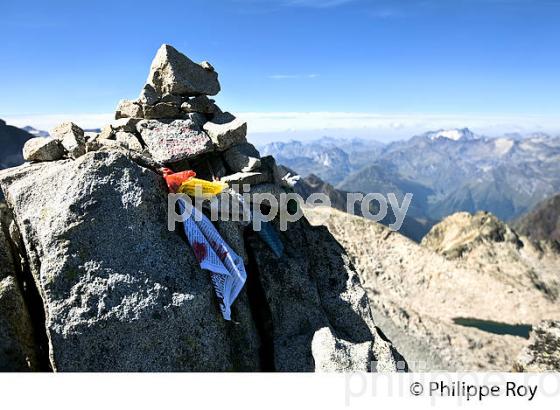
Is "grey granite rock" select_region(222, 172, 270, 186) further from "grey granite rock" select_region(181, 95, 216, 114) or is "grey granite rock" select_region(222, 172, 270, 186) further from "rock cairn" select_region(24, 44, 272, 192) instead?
"grey granite rock" select_region(181, 95, 216, 114)

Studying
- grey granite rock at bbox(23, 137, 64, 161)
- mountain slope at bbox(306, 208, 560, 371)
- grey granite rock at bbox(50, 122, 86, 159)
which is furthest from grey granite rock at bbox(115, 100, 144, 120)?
mountain slope at bbox(306, 208, 560, 371)

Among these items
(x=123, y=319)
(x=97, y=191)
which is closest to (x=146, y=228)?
(x=97, y=191)

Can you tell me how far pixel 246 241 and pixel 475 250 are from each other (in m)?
84.5

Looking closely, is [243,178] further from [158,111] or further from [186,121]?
[158,111]

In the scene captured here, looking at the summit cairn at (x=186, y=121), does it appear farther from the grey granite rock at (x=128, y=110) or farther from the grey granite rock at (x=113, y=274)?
the grey granite rock at (x=113, y=274)

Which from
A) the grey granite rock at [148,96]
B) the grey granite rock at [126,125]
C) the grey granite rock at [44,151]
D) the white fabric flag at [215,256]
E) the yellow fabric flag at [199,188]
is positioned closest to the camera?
the white fabric flag at [215,256]

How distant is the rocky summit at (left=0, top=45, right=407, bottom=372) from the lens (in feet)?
31.7

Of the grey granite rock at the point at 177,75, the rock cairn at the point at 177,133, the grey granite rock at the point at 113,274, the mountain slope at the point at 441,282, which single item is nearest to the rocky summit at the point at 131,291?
the grey granite rock at the point at 113,274

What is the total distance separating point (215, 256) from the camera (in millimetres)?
11602

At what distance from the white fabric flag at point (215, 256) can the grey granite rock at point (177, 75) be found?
6770mm

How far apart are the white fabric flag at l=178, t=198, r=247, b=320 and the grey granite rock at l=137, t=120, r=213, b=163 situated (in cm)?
312

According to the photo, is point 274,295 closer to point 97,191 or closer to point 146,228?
point 146,228

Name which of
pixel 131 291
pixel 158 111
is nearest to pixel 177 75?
pixel 158 111

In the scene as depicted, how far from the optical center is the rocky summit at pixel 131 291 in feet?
31.7
